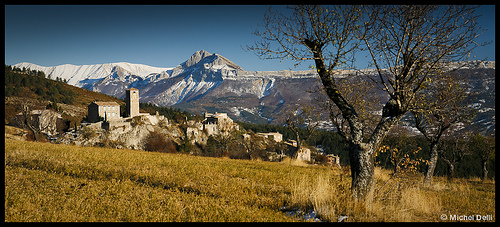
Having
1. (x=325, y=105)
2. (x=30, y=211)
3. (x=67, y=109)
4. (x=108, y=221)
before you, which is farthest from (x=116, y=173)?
(x=67, y=109)

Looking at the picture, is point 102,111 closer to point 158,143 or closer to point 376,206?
point 158,143

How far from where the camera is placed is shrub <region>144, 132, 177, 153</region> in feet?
265

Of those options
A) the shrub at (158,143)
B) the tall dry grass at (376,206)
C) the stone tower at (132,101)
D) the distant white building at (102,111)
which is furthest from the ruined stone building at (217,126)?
the tall dry grass at (376,206)

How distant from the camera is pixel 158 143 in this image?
84.4 m

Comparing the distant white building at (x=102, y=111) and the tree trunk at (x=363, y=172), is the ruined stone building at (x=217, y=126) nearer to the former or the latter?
the distant white building at (x=102, y=111)

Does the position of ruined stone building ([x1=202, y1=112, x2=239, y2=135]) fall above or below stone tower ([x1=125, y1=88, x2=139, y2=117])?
below

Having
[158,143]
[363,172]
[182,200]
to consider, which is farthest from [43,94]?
[363,172]

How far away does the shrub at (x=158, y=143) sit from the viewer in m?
80.9

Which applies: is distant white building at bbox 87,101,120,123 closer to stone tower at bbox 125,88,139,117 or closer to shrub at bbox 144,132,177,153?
stone tower at bbox 125,88,139,117

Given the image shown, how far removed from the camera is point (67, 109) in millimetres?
112062

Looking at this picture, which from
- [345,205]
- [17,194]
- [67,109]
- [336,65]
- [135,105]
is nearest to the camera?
[345,205]

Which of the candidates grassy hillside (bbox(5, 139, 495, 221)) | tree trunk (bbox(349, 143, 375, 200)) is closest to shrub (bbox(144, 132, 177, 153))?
grassy hillside (bbox(5, 139, 495, 221))

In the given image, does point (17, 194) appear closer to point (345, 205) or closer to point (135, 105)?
point (345, 205)
